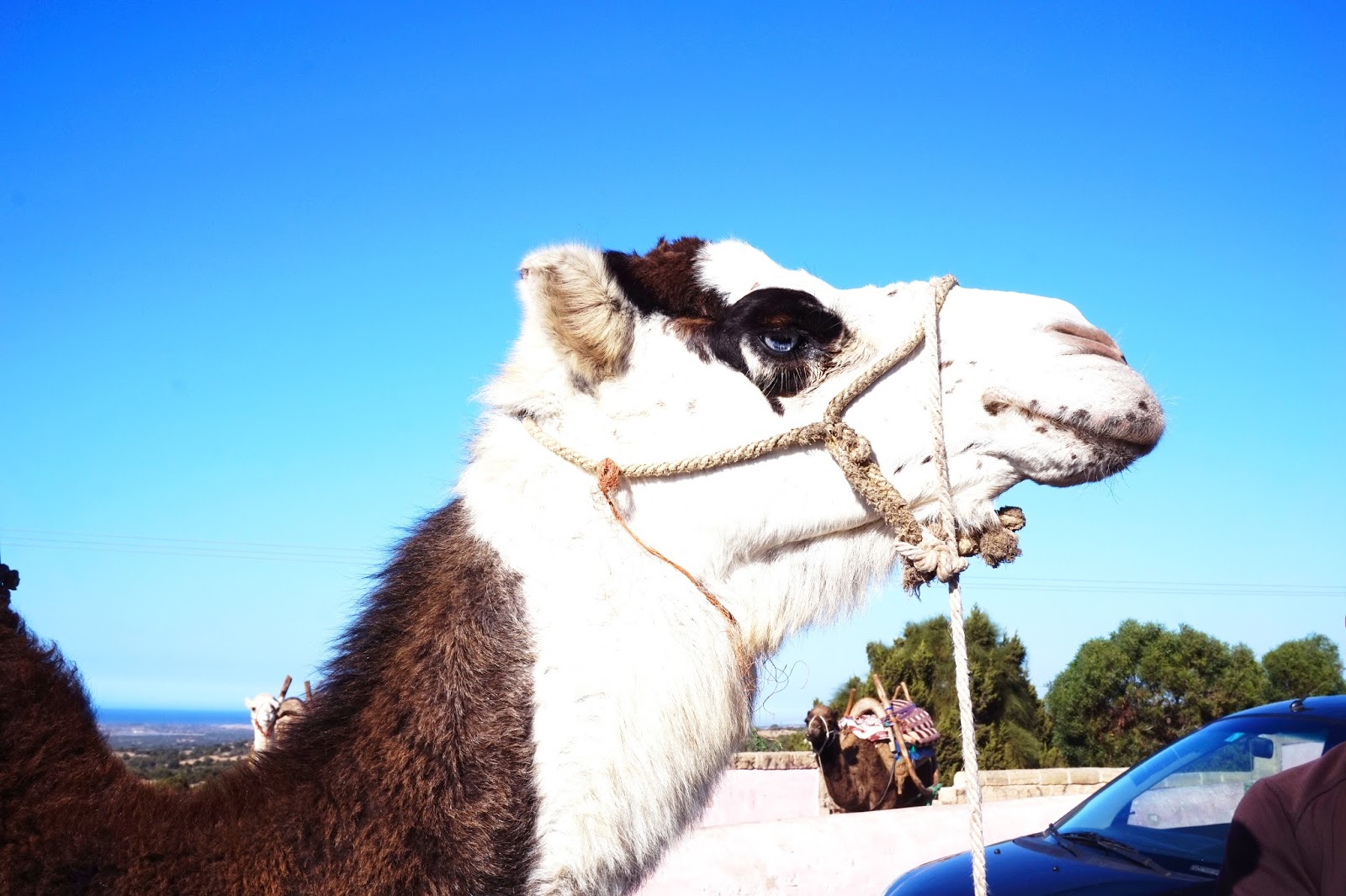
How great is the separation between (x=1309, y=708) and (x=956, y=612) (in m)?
3.96

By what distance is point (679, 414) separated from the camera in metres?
2.50

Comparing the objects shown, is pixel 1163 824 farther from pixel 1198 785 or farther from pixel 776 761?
pixel 776 761

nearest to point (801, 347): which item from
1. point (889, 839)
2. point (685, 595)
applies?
point (685, 595)

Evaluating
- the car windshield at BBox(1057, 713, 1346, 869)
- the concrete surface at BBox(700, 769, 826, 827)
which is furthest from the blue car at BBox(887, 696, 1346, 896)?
the concrete surface at BBox(700, 769, 826, 827)

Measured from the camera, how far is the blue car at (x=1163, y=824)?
4.59 m

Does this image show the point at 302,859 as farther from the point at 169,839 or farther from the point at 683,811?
the point at 683,811

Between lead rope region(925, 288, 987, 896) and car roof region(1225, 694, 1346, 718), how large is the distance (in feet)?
11.5

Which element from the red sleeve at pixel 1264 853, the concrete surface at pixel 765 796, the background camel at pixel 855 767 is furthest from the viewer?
the concrete surface at pixel 765 796

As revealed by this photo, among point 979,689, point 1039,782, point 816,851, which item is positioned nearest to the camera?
point 816,851

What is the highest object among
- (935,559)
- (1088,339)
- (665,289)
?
(665,289)

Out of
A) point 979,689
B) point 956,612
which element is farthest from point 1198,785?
point 979,689

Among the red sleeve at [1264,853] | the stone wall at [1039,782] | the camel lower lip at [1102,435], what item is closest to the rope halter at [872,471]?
the camel lower lip at [1102,435]

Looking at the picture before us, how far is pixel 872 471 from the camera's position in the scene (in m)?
2.40

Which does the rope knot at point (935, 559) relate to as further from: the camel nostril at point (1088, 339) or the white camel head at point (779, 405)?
the camel nostril at point (1088, 339)
